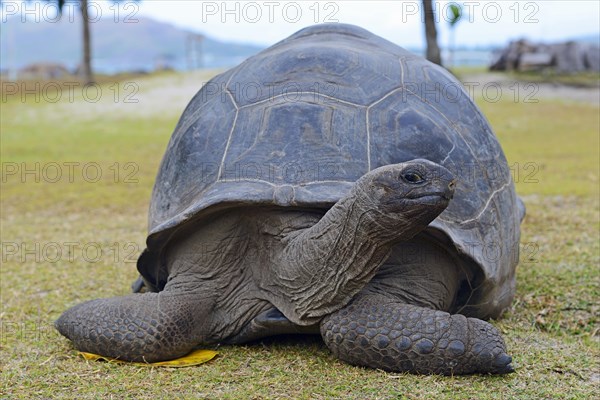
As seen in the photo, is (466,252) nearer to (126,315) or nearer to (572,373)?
(572,373)

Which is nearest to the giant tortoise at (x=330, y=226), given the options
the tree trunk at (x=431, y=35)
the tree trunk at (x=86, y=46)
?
the tree trunk at (x=431, y=35)

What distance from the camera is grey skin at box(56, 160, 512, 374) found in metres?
2.77

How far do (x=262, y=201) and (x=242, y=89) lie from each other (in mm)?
811

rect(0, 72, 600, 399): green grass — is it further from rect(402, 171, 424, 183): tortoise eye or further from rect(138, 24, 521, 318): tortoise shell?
rect(402, 171, 424, 183): tortoise eye

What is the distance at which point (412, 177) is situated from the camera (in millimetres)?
2668

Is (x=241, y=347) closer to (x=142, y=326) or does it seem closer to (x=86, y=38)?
(x=142, y=326)

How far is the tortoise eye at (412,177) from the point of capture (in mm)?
2664

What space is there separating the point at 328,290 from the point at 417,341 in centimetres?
38

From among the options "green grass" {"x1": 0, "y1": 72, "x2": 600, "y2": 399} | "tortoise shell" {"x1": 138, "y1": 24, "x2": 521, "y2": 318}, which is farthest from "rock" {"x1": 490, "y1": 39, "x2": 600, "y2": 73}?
"tortoise shell" {"x1": 138, "y1": 24, "x2": 521, "y2": 318}

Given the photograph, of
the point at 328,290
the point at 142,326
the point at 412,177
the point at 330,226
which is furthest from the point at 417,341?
the point at 142,326

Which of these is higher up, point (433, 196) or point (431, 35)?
point (431, 35)

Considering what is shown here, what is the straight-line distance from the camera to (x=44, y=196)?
27.8 ft

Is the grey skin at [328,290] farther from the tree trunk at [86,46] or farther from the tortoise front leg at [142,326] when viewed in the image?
the tree trunk at [86,46]

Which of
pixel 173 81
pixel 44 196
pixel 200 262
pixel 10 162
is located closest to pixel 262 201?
pixel 200 262
